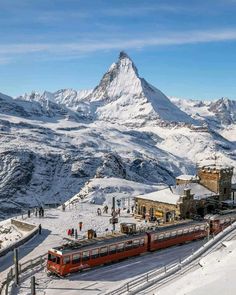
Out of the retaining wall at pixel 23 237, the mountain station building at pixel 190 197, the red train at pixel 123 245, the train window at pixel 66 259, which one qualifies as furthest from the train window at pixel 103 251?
the mountain station building at pixel 190 197

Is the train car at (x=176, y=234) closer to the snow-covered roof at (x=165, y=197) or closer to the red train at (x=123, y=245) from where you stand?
the red train at (x=123, y=245)

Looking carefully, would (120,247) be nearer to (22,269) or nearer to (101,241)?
(101,241)

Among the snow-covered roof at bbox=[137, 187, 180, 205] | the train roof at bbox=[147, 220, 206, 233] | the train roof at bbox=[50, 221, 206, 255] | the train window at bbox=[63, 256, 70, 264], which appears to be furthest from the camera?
the snow-covered roof at bbox=[137, 187, 180, 205]

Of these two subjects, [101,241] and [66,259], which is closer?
[66,259]

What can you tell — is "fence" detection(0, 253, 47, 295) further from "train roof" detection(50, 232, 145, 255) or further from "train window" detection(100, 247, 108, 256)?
"train window" detection(100, 247, 108, 256)

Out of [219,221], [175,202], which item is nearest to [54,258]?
[219,221]

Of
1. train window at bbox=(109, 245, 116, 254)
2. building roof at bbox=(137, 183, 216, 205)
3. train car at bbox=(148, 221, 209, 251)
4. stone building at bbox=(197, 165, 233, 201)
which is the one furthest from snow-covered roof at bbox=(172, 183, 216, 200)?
train window at bbox=(109, 245, 116, 254)
